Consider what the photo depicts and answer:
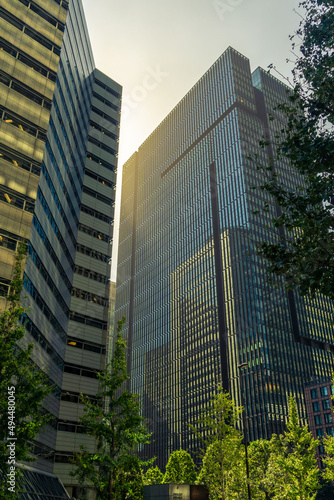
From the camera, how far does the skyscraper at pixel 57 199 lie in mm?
40938

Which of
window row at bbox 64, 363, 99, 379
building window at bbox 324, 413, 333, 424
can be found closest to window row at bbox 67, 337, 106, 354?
window row at bbox 64, 363, 99, 379

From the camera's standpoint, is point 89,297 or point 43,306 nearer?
point 43,306

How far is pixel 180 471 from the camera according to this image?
77.8m

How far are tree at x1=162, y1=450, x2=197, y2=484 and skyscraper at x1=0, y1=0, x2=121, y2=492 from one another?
111 ft

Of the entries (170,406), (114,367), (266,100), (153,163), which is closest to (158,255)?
(153,163)

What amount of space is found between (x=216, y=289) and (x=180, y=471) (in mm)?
65803

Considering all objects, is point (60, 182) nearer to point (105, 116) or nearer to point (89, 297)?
point (89, 297)

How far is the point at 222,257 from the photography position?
137000 mm

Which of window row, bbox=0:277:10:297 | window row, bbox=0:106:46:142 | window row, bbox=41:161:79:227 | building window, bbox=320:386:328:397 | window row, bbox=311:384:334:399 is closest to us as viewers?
window row, bbox=0:277:10:297

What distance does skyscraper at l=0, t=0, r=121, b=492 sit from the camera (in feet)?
134

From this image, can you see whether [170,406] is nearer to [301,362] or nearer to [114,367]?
[301,362]

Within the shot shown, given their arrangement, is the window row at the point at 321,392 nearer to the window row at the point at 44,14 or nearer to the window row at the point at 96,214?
the window row at the point at 96,214

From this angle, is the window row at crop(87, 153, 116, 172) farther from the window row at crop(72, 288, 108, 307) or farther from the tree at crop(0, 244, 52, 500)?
the tree at crop(0, 244, 52, 500)

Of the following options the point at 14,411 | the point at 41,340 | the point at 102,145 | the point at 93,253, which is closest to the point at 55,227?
the point at 93,253
